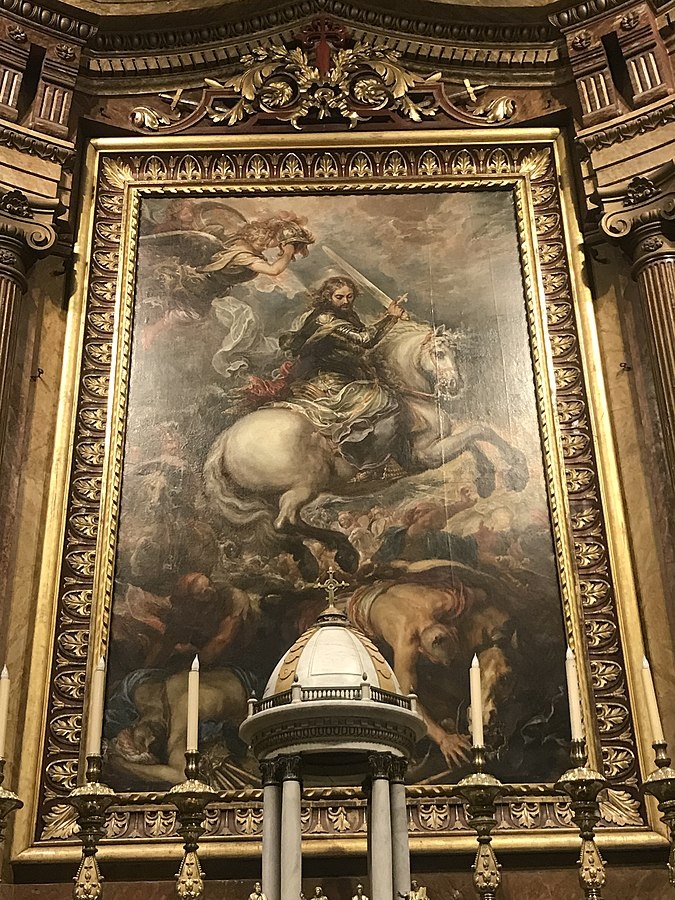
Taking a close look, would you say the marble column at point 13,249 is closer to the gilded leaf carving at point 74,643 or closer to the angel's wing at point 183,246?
the angel's wing at point 183,246

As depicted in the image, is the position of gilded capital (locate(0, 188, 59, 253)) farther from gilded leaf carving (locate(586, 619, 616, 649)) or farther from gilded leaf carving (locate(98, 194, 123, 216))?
gilded leaf carving (locate(586, 619, 616, 649))

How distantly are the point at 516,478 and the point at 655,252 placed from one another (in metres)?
1.34

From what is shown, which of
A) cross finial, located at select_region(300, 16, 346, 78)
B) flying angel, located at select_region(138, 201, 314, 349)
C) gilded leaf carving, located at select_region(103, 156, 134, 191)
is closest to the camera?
flying angel, located at select_region(138, 201, 314, 349)

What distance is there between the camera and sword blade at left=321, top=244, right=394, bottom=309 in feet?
22.1

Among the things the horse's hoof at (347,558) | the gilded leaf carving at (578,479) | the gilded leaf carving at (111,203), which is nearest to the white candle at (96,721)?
the horse's hoof at (347,558)

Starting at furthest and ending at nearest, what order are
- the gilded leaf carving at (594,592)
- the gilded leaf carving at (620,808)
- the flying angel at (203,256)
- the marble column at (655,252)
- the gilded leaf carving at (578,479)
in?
the flying angel at (203,256) < the gilded leaf carving at (578,479) < the marble column at (655,252) < the gilded leaf carving at (594,592) < the gilded leaf carving at (620,808)

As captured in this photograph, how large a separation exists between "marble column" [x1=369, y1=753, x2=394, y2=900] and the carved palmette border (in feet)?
4.48

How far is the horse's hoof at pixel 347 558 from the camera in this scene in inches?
235

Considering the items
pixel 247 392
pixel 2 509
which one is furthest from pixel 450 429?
pixel 2 509

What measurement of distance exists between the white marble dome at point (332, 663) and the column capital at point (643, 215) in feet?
9.67

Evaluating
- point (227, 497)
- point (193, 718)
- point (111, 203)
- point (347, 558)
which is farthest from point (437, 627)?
point (111, 203)

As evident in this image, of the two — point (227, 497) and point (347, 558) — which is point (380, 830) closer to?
point (347, 558)

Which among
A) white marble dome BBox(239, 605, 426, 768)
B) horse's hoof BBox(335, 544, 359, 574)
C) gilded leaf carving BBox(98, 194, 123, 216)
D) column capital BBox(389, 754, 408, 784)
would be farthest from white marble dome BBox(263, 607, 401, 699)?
gilded leaf carving BBox(98, 194, 123, 216)

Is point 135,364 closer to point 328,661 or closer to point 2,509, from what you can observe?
point 2,509
